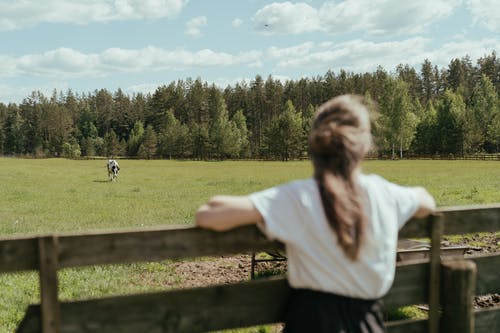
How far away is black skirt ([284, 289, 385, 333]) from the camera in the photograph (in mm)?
2742

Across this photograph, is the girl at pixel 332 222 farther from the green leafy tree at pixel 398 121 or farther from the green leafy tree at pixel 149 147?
the green leafy tree at pixel 149 147

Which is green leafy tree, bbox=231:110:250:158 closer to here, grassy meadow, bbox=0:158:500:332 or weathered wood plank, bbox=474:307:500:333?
grassy meadow, bbox=0:158:500:332

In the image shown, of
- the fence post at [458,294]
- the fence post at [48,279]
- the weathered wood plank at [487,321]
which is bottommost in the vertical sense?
the weathered wood plank at [487,321]

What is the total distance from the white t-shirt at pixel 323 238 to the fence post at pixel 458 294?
86 centimetres

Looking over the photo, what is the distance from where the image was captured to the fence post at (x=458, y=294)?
345cm

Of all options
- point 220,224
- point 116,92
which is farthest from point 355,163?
point 116,92

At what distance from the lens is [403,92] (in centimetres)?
9144

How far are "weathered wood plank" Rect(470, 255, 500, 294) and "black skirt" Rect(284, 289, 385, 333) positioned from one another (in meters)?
1.36

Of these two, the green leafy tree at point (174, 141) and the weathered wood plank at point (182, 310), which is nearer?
the weathered wood plank at point (182, 310)

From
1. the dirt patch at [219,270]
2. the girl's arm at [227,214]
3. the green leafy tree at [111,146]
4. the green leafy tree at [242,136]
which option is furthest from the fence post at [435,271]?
the green leafy tree at [111,146]

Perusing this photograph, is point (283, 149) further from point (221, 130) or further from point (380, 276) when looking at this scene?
point (380, 276)

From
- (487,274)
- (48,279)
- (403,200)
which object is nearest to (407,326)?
(487,274)

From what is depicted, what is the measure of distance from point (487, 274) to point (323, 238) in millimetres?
1910

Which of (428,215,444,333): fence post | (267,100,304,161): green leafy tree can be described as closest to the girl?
(428,215,444,333): fence post
